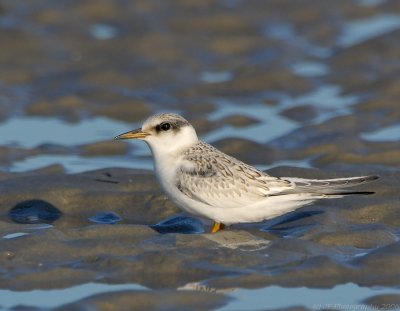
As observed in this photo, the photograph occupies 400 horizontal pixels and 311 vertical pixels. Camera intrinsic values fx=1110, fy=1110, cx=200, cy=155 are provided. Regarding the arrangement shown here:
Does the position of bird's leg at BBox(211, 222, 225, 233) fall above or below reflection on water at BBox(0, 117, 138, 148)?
below

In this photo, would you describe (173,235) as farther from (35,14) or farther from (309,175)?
(35,14)

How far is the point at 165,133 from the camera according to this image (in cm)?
944

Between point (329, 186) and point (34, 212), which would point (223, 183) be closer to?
point (329, 186)

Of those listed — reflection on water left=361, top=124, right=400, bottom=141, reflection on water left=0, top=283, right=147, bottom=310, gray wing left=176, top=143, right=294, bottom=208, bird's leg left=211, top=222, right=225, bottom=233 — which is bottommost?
reflection on water left=0, top=283, right=147, bottom=310

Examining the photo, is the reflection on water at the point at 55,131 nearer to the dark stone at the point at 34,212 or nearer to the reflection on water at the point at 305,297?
the dark stone at the point at 34,212

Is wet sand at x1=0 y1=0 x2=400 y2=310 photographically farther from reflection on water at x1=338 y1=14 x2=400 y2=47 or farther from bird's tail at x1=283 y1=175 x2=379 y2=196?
bird's tail at x1=283 y1=175 x2=379 y2=196

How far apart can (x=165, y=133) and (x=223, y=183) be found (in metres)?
0.73

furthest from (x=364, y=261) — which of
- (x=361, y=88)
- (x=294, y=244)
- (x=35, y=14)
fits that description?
(x=35, y=14)

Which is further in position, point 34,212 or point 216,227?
point 34,212

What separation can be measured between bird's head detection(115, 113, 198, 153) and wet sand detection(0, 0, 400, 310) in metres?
0.75

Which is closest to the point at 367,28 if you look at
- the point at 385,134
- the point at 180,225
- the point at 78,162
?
the point at 385,134

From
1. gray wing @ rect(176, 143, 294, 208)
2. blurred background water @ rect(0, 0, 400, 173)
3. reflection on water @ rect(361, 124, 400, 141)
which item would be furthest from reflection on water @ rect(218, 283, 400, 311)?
reflection on water @ rect(361, 124, 400, 141)

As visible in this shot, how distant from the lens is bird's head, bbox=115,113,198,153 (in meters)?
9.41

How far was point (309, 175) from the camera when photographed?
10.8 meters
